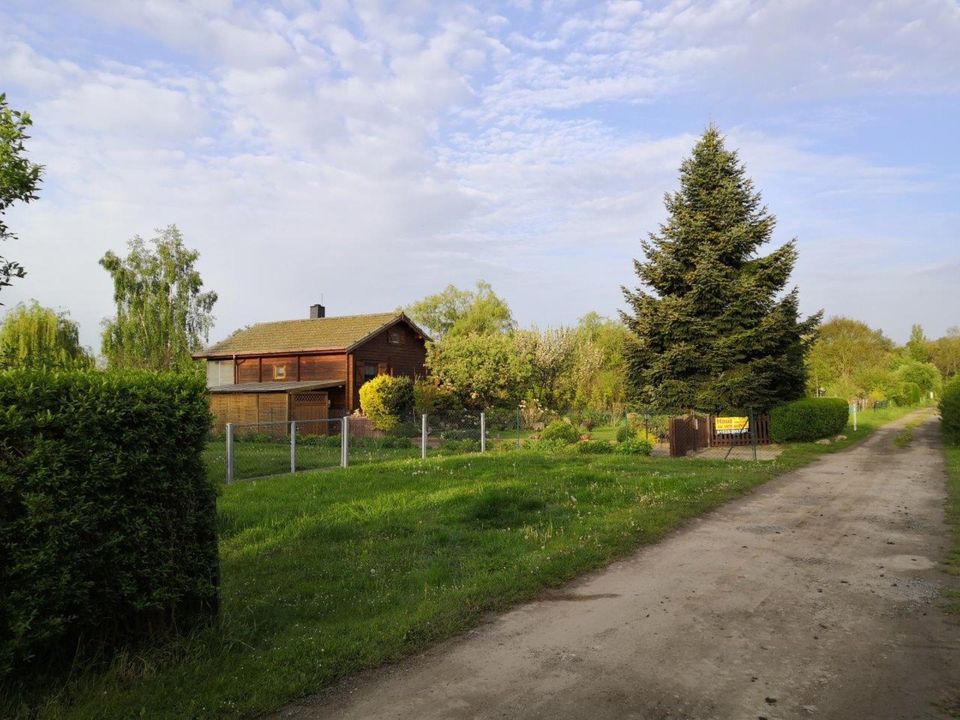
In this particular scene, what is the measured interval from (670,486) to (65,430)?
9926 mm

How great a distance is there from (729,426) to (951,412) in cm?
642

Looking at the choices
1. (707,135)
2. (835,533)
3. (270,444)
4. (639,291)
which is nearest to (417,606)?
(835,533)

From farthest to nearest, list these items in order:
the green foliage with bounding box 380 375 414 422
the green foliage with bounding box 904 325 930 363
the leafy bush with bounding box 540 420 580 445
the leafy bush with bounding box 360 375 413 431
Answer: the green foliage with bounding box 904 325 930 363 → the green foliage with bounding box 380 375 414 422 → the leafy bush with bounding box 360 375 413 431 → the leafy bush with bounding box 540 420 580 445

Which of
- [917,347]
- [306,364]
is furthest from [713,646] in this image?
[917,347]

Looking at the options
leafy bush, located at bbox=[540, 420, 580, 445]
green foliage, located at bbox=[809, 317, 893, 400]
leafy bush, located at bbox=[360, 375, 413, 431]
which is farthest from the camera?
green foliage, located at bbox=[809, 317, 893, 400]

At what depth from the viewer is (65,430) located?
392 cm

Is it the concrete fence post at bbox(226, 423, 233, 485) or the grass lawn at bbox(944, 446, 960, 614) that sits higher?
the concrete fence post at bbox(226, 423, 233, 485)

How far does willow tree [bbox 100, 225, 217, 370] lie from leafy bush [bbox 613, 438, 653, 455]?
107 feet

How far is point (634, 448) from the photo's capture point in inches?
743

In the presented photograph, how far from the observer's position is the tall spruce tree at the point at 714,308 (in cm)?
2380

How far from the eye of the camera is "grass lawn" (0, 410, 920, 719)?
3.96 meters

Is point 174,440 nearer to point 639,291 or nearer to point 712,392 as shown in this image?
point 712,392

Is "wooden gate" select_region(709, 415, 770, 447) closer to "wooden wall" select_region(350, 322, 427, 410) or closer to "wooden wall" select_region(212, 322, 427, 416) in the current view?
"wooden wall" select_region(212, 322, 427, 416)

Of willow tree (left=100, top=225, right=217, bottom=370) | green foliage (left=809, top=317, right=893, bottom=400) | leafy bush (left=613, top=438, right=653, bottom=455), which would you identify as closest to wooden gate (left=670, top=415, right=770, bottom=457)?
leafy bush (left=613, top=438, right=653, bottom=455)
